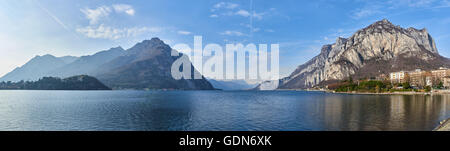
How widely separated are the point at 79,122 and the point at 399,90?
21723 centimetres
